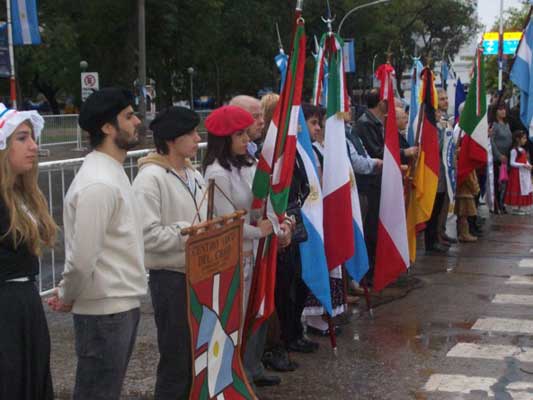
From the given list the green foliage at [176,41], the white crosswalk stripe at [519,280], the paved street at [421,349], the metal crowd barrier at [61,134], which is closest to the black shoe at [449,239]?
the paved street at [421,349]

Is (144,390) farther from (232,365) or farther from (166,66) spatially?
(166,66)

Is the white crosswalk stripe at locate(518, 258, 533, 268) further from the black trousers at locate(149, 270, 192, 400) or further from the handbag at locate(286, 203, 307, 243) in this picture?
the black trousers at locate(149, 270, 192, 400)

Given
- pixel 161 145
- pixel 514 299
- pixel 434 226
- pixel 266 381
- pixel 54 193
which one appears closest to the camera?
pixel 161 145

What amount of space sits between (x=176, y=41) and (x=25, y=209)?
4114cm

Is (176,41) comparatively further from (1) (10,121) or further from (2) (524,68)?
(1) (10,121)

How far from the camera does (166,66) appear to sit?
1871 inches

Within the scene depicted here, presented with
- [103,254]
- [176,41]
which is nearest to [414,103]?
[103,254]

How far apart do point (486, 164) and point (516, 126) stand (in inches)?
212

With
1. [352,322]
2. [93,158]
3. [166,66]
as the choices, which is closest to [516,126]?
[352,322]

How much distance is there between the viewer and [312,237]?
6812mm

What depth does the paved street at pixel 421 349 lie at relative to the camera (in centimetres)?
611

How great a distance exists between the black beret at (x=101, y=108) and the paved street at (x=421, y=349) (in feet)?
7.41

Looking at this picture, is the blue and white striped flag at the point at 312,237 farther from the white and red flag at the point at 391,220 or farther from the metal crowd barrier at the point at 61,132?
the metal crowd barrier at the point at 61,132

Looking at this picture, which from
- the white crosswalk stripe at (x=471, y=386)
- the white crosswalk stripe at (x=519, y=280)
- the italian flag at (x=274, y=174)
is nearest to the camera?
the italian flag at (x=274, y=174)
